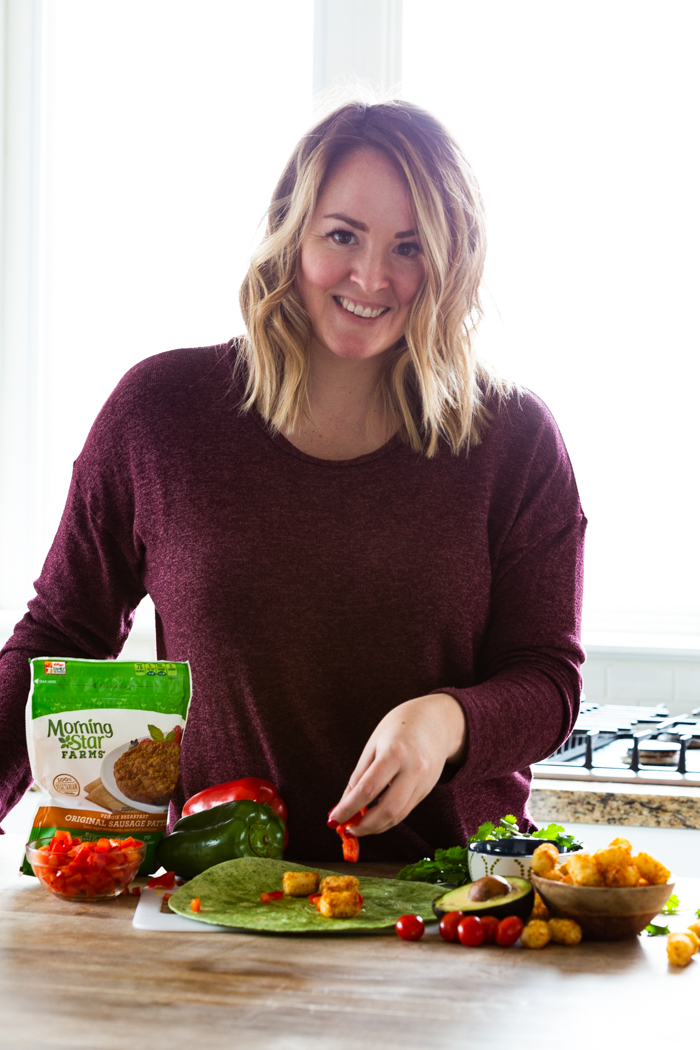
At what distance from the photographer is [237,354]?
1.58 meters

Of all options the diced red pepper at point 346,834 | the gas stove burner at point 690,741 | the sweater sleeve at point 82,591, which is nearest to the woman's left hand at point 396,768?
the diced red pepper at point 346,834

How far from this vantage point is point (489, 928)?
1.02 metres

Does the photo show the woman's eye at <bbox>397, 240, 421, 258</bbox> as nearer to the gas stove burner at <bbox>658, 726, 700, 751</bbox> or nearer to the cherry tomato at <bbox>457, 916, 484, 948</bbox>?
the cherry tomato at <bbox>457, 916, 484, 948</bbox>

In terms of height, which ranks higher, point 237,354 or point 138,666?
point 237,354

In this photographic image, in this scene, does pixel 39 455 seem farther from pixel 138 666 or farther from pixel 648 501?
pixel 138 666

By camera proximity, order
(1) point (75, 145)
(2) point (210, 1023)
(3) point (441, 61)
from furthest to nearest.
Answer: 1. (1) point (75, 145)
2. (3) point (441, 61)
3. (2) point (210, 1023)

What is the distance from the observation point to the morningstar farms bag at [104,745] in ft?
3.94

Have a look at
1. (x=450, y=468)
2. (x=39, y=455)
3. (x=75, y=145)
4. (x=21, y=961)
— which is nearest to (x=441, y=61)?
(x=75, y=145)

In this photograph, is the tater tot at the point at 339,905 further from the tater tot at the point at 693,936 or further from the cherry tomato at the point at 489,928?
the tater tot at the point at 693,936

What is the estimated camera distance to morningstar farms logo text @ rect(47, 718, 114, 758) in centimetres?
120

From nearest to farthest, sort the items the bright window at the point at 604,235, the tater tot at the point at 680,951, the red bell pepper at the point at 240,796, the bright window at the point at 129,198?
the tater tot at the point at 680,951 < the red bell pepper at the point at 240,796 < the bright window at the point at 604,235 < the bright window at the point at 129,198

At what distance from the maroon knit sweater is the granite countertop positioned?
16.4 inches

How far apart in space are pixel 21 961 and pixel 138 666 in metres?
0.37

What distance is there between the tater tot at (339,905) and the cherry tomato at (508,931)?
0.15 metres
